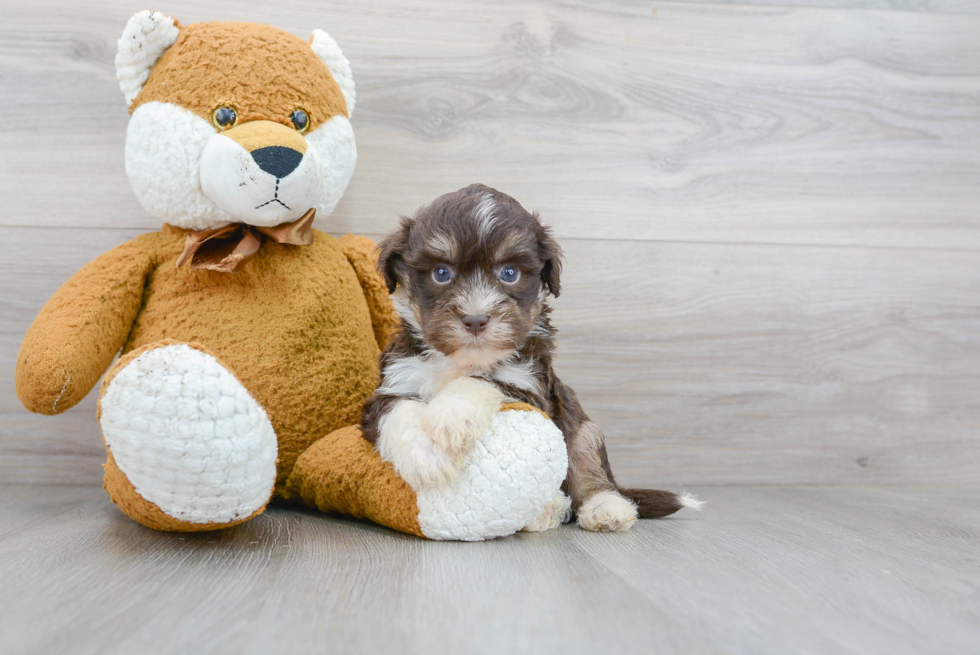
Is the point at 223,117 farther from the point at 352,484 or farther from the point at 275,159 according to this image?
the point at 352,484

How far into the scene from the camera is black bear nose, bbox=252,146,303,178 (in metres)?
1.45

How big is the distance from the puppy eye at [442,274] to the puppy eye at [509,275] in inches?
3.9

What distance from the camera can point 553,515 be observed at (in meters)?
1.52

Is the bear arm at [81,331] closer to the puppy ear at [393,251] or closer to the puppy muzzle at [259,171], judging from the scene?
the puppy muzzle at [259,171]

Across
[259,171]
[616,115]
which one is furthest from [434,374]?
[616,115]

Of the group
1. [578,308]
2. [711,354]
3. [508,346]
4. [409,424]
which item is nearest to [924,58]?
[711,354]

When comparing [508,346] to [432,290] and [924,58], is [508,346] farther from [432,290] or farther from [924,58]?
[924,58]

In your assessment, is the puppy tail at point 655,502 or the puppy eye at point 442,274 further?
the puppy tail at point 655,502

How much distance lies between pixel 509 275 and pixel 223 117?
70cm

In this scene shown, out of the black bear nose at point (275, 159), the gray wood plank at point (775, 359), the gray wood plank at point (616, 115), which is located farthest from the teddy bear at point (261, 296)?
the gray wood plank at point (775, 359)

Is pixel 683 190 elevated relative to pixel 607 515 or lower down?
elevated

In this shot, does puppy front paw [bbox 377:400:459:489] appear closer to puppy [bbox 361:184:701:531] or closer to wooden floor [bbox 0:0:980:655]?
puppy [bbox 361:184:701:531]

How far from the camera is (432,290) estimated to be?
54.5 inches

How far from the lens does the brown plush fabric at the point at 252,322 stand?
4.97 ft
